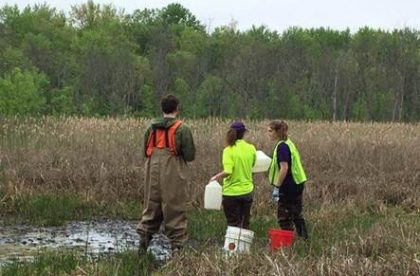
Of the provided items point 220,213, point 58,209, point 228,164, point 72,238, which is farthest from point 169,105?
point 58,209

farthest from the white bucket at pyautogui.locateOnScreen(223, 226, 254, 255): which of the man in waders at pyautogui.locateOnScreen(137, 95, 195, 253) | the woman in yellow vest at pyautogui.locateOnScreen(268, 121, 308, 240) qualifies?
the woman in yellow vest at pyautogui.locateOnScreen(268, 121, 308, 240)

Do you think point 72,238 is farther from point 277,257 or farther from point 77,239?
point 277,257

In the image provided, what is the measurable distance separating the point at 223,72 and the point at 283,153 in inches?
1858

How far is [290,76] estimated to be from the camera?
5528 centimetres

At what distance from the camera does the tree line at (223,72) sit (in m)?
52.3

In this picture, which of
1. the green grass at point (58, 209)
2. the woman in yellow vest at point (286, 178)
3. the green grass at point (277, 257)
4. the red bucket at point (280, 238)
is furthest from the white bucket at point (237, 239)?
the green grass at point (58, 209)

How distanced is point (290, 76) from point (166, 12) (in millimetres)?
25684

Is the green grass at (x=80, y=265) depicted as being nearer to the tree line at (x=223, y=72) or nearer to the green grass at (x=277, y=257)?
the green grass at (x=277, y=257)

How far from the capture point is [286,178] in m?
8.12

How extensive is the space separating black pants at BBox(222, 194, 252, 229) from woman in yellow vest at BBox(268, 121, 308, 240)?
1.53 feet

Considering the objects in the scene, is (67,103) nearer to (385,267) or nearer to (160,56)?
(160,56)

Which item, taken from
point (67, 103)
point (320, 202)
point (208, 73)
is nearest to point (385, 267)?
point (320, 202)

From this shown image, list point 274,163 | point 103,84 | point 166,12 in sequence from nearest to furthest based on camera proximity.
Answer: point 274,163 < point 103,84 < point 166,12

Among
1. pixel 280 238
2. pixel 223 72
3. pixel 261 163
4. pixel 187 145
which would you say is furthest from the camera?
pixel 223 72
